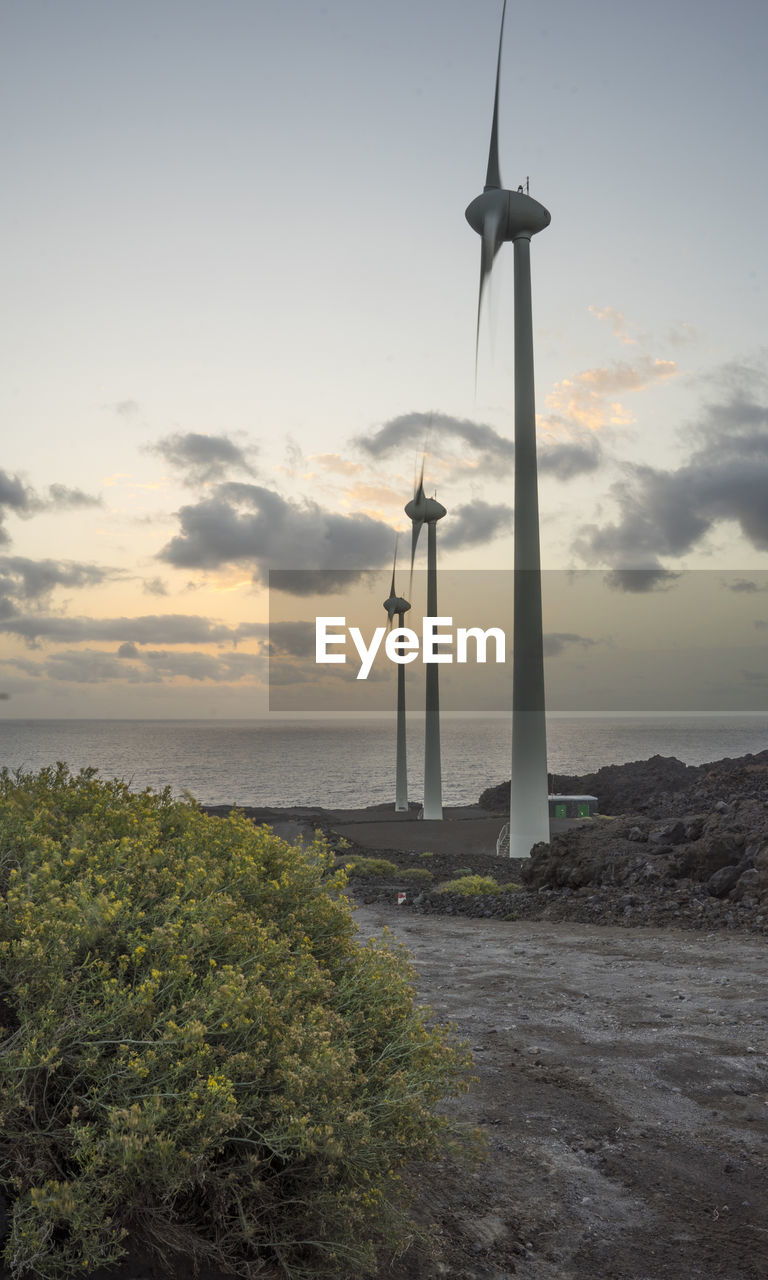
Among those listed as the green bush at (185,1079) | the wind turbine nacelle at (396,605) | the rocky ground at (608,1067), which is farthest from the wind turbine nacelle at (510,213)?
the wind turbine nacelle at (396,605)

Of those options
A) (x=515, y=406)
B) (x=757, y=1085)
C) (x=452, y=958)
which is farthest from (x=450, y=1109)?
(x=515, y=406)

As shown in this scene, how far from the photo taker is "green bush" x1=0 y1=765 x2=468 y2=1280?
11.1ft

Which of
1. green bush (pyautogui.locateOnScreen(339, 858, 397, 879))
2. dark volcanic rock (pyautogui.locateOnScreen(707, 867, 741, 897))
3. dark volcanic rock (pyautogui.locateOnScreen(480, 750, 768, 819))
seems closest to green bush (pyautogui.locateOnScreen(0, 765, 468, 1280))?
dark volcanic rock (pyautogui.locateOnScreen(707, 867, 741, 897))

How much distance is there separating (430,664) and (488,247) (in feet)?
84.3

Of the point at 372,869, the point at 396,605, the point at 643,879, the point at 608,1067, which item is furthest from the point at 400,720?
the point at 608,1067

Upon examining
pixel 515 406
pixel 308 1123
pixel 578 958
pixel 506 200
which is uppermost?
pixel 506 200

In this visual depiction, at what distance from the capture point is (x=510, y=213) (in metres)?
Result: 26.3

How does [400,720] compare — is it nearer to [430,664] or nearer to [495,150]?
[430,664]

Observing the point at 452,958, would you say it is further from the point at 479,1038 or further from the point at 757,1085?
the point at 757,1085

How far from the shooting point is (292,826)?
41.2 m

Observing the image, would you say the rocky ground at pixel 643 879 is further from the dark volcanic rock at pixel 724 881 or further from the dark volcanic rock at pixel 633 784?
the dark volcanic rock at pixel 633 784

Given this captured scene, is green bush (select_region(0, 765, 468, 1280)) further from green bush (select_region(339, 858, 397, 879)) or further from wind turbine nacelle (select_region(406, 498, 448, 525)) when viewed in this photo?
wind turbine nacelle (select_region(406, 498, 448, 525))

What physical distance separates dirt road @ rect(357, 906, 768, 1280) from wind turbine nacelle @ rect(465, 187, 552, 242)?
23896mm

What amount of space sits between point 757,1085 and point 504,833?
30794 mm
